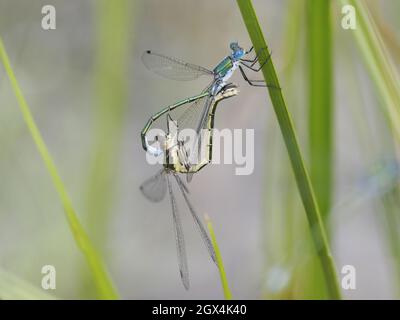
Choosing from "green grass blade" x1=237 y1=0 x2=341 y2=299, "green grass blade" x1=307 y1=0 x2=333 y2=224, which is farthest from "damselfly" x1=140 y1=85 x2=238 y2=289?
"green grass blade" x1=237 y1=0 x2=341 y2=299

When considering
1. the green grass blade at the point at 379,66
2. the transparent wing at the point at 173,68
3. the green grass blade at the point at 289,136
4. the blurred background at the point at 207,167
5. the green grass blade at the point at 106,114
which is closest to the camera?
the green grass blade at the point at 289,136

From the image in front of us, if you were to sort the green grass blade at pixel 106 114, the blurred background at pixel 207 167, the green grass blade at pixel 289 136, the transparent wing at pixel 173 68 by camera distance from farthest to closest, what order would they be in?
the transparent wing at pixel 173 68 → the green grass blade at pixel 106 114 → the blurred background at pixel 207 167 → the green grass blade at pixel 289 136

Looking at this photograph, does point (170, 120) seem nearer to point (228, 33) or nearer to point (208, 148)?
point (208, 148)

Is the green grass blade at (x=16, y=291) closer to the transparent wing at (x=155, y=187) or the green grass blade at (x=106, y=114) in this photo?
the green grass blade at (x=106, y=114)
